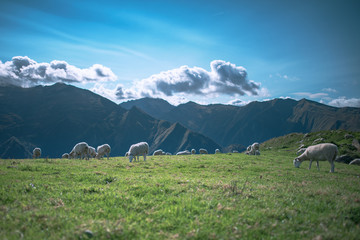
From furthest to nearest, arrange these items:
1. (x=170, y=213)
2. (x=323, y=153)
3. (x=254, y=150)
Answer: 1. (x=254, y=150)
2. (x=323, y=153)
3. (x=170, y=213)

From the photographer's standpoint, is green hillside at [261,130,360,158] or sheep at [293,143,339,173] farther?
green hillside at [261,130,360,158]

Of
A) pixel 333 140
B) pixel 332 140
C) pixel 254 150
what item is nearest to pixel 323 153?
pixel 254 150

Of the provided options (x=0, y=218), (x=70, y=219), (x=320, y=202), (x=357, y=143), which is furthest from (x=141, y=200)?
(x=357, y=143)

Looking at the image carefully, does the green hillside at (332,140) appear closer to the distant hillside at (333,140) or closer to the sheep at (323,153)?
the distant hillside at (333,140)

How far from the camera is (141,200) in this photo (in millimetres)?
8742

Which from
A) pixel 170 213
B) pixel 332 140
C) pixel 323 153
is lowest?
pixel 170 213

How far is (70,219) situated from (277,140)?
2717 inches

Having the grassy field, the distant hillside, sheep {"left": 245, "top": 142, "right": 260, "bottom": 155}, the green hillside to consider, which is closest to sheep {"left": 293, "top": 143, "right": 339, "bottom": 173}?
the grassy field

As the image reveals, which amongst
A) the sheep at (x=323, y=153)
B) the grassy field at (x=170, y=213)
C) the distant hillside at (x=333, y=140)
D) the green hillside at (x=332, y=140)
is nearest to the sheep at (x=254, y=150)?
the green hillside at (x=332, y=140)

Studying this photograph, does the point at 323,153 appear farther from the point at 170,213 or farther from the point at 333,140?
the point at 333,140

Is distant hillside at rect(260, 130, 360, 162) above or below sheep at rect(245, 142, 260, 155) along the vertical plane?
above

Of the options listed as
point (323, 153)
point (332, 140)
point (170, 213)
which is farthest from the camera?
point (332, 140)

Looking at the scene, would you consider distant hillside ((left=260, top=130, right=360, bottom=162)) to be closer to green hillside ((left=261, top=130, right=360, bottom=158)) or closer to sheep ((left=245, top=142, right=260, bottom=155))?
green hillside ((left=261, top=130, right=360, bottom=158))

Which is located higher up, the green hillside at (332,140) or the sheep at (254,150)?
the green hillside at (332,140)
